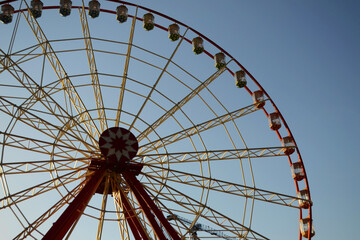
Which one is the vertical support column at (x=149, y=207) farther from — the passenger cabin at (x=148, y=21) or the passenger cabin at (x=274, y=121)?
the passenger cabin at (x=274, y=121)

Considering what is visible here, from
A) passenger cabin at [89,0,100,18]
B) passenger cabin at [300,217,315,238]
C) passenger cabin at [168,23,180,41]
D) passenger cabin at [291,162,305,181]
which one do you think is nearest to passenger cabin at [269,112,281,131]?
passenger cabin at [291,162,305,181]

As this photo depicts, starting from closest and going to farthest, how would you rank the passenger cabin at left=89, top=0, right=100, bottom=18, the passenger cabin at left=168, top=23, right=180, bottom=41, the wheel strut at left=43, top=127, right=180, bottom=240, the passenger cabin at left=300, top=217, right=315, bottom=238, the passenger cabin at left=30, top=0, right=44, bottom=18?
the wheel strut at left=43, top=127, right=180, bottom=240 < the passenger cabin at left=300, top=217, right=315, bottom=238 < the passenger cabin at left=30, top=0, right=44, bottom=18 < the passenger cabin at left=89, top=0, right=100, bottom=18 < the passenger cabin at left=168, top=23, right=180, bottom=41

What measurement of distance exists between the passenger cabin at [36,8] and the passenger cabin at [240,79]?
10134 millimetres

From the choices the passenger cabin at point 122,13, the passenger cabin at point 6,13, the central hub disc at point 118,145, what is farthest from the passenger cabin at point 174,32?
the passenger cabin at point 6,13

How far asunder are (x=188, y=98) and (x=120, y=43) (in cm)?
412

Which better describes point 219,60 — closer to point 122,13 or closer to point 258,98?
point 258,98

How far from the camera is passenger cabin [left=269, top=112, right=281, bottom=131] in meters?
20.9

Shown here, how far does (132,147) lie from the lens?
16984 millimetres

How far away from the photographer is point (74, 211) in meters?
14.3

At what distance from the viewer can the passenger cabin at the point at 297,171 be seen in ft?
67.1

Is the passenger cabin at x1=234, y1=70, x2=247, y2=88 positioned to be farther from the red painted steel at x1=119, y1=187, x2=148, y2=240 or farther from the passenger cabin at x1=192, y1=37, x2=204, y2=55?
the red painted steel at x1=119, y1=187, x2=148, y2=240

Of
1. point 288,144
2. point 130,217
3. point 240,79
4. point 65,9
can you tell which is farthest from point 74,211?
point 288,144

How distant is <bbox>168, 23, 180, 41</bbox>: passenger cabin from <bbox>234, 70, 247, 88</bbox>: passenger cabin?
363 cm

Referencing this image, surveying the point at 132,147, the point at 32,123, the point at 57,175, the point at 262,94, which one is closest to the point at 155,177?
the point at 132,147
